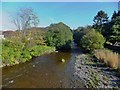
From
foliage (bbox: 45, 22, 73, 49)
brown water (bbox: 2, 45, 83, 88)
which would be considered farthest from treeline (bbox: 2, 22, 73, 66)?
brown water (bbox: 2, 45, 83, 88)

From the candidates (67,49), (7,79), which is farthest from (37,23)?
(7,79)

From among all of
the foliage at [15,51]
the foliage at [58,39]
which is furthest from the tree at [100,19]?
the foliage at [15,51]

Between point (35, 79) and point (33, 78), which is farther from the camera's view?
point (33, 78)

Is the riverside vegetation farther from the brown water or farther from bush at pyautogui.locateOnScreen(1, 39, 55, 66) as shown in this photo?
the brown water

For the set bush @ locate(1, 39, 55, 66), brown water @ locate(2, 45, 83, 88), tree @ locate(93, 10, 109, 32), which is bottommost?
brown water @ locate(2, 45, 83, 88)

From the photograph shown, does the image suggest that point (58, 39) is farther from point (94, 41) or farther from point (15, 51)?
point (15, 51)

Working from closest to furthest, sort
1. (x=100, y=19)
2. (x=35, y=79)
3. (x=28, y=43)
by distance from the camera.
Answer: (x=35, y=79)
(x=28, y=43)
(x=100, y=19)

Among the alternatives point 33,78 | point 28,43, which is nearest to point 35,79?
point 33,78

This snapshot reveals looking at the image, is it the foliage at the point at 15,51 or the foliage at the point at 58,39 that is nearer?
the foliage at the point at 15,51

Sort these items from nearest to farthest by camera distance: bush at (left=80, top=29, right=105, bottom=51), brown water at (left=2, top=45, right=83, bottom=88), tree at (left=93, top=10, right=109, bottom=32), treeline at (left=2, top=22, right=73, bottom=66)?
brown water at (left=2, top=45, right=83, bottom=88), treeline at (left=2, top=22, right=73, bottom=66), bush at (left=80, top=29, right=105, bottom=51), tree at (left=93, top=10, right=109, bottom=32)

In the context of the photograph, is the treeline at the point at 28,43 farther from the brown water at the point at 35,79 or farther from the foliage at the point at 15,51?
the brown water at the point at 35,79

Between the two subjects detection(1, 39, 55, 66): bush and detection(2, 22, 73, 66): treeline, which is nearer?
detection(1, 39, 55, 66): bush

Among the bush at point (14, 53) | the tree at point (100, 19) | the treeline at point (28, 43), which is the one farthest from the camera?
the tree at point (100, 19)

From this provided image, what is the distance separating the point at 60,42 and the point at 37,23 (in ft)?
26.0
